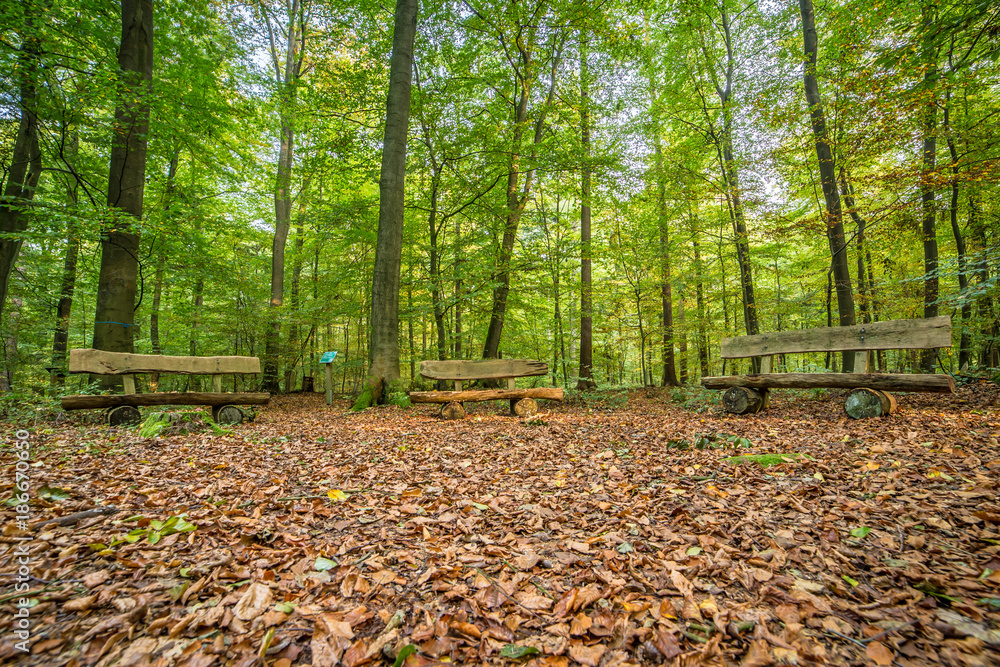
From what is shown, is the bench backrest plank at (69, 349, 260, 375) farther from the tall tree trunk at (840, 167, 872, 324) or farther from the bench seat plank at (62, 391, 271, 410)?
the tall tree trunk at (840, 167, 872, 324)

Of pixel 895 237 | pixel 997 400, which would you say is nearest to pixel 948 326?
pixel 997 400

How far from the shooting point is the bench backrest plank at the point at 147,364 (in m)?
5.20

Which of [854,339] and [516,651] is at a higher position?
[854,339]

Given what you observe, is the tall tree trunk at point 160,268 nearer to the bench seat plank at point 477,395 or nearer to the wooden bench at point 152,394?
the wooden bench at point 152,394

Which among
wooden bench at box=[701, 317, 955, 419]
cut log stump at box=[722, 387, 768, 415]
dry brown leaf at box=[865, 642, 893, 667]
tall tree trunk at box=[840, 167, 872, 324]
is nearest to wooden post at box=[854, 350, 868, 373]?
wooden bench at box=[701, 317, 955, 419]

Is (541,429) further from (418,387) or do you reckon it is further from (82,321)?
(82,321)

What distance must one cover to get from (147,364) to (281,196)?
7399 mm

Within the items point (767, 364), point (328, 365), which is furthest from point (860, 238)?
point (328, 365)

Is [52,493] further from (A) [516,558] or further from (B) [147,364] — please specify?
(B) [147,364]

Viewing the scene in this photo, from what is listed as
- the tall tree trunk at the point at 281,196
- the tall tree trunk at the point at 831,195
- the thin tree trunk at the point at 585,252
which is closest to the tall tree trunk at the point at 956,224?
the tall tree trunk at the point at 831,195

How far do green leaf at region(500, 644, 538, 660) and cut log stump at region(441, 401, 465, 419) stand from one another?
5.25 m

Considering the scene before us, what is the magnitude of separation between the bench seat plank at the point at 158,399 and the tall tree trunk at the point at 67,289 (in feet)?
5.26

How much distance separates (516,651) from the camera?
1543 mm

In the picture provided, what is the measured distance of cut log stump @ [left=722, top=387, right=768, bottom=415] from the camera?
642cm
